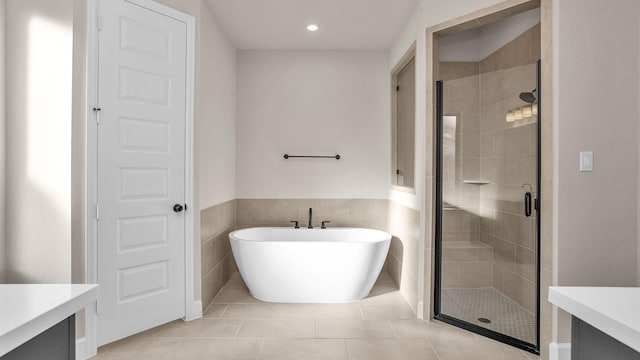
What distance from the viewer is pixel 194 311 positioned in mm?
2924

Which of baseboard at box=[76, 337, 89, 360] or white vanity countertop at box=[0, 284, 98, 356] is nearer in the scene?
white vanity countertop at box=[0, 284, 98, 356]

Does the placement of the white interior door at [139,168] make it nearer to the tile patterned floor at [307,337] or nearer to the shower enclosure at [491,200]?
the tile patterned floor at [307,337]

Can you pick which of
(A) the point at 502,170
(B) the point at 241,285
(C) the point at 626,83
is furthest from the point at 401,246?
(C) the point at 626,83

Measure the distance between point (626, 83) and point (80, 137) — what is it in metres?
3.07

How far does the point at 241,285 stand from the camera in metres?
3.80

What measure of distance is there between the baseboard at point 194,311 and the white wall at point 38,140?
97 centimetres

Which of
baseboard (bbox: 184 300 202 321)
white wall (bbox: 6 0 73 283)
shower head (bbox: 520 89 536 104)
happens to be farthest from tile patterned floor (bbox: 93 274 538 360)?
shower head (bbox: 520 89 536 104)

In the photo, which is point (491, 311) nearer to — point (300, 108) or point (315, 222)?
point (315, 222)

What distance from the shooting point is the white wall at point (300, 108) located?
4.26 m

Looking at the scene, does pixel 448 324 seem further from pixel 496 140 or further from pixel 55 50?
pixel 55 50

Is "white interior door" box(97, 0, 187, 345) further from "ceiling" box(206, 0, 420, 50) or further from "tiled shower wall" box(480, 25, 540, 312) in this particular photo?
"tiled shower wall" box(480, 25, 540, 312)

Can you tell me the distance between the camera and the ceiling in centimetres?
319

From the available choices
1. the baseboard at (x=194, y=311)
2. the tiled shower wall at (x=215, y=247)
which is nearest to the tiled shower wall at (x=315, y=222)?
the tiled shower wall at (x=215, y=247)

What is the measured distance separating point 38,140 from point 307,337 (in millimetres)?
2047
